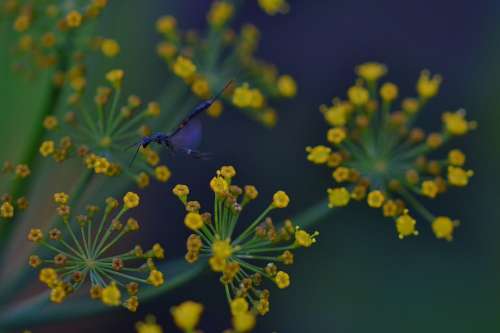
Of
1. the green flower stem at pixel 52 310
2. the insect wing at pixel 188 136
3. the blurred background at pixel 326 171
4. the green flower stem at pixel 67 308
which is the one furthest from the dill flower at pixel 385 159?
the blurred background at pixel 326 171

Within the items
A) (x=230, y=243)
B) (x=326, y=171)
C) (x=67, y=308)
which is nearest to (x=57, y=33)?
(x=67, y=308)

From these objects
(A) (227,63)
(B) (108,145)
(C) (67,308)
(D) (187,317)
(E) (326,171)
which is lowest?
(D) (187,317)

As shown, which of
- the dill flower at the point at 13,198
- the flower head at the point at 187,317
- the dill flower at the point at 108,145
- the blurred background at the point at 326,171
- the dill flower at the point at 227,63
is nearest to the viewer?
the flower head at the point at 187,317

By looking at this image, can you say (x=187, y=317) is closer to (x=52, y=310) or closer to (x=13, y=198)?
(x=52, y=310)

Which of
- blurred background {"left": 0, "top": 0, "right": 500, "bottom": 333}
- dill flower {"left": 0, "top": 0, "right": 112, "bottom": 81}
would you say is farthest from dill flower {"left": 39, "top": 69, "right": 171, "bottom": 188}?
blurred background {"left": 0, "top": 0, "right": 500, "bottom": 333}

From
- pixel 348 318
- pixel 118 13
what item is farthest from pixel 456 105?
pixel 118 13

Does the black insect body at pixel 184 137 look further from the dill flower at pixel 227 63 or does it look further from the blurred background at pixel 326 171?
the blurred background at pixel 326 171

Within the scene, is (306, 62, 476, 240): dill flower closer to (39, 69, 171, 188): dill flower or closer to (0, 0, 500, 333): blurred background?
(39, 69, 171, 188): dill flower

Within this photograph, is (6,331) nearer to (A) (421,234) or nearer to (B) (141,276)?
(B) (141,276)
